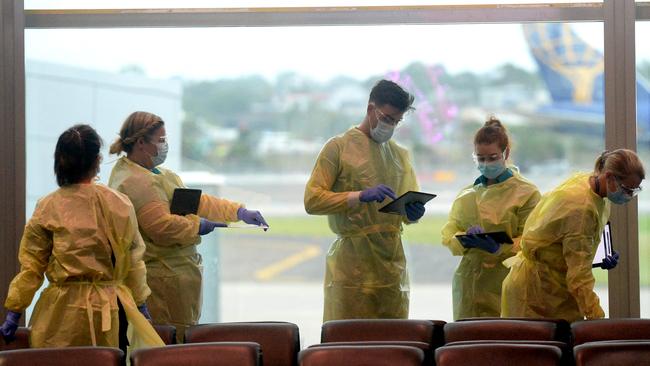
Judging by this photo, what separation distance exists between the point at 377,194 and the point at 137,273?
4.26 ft

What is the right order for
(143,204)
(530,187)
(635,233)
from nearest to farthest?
(143,204), (530,187), (635,233)

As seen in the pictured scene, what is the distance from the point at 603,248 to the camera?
5.02 metres

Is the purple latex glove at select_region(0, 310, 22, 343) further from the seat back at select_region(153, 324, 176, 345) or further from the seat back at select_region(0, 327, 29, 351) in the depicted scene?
the seat back at select_region(153, 324, 176, 345)

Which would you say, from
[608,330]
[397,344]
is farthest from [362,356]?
[608,330]

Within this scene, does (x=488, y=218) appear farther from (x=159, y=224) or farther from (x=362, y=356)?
(x=362, y=356)

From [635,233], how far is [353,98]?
72.6 inches

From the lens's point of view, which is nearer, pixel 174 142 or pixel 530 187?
pixel 530 187

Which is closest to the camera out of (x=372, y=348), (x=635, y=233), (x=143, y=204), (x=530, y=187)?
(x=372, y=348)

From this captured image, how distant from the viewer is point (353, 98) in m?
6.05

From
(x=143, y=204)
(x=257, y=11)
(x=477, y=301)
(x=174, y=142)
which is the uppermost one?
(x=257, y=11)

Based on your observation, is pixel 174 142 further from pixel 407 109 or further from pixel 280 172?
pixel 407 109

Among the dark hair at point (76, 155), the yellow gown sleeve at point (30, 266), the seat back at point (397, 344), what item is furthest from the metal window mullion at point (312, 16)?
the seat back at point (397, 344)

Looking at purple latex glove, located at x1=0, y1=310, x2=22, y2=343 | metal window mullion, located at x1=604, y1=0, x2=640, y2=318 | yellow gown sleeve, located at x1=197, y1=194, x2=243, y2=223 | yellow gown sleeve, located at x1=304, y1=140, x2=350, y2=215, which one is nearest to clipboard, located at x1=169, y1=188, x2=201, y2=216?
yellow gown sleeve, located at x1=197, y1=194, x2=243, y2=223

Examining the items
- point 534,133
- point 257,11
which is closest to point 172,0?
point 257,11
